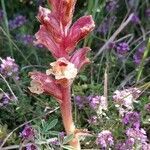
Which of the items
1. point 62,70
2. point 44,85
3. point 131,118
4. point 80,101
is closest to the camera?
point 62,70

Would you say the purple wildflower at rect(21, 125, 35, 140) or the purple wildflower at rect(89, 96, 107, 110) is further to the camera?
the purple wildflower at rect(89, 96, 107, 110)

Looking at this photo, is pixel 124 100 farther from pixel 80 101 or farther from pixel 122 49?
pixel 122 49

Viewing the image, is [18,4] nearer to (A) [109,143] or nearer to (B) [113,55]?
(B) [113,55]

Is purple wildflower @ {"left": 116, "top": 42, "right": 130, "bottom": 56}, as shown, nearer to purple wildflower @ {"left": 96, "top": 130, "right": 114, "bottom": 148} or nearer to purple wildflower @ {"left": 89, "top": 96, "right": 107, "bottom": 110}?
purple wildflower @ {"left": 89, "top": 96, "right": 107, "bottom": 110}

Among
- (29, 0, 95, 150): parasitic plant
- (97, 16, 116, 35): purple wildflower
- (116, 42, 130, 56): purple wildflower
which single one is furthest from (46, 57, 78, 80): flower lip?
(97, 16, 116, 35): purple wildflower

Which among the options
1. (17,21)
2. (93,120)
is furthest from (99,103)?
(17,21)

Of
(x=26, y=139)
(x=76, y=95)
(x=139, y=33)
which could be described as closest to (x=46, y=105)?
(x=76, y=95)

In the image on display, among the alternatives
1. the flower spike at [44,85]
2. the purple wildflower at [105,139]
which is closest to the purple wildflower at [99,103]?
the purple wildflower at [105,139]
